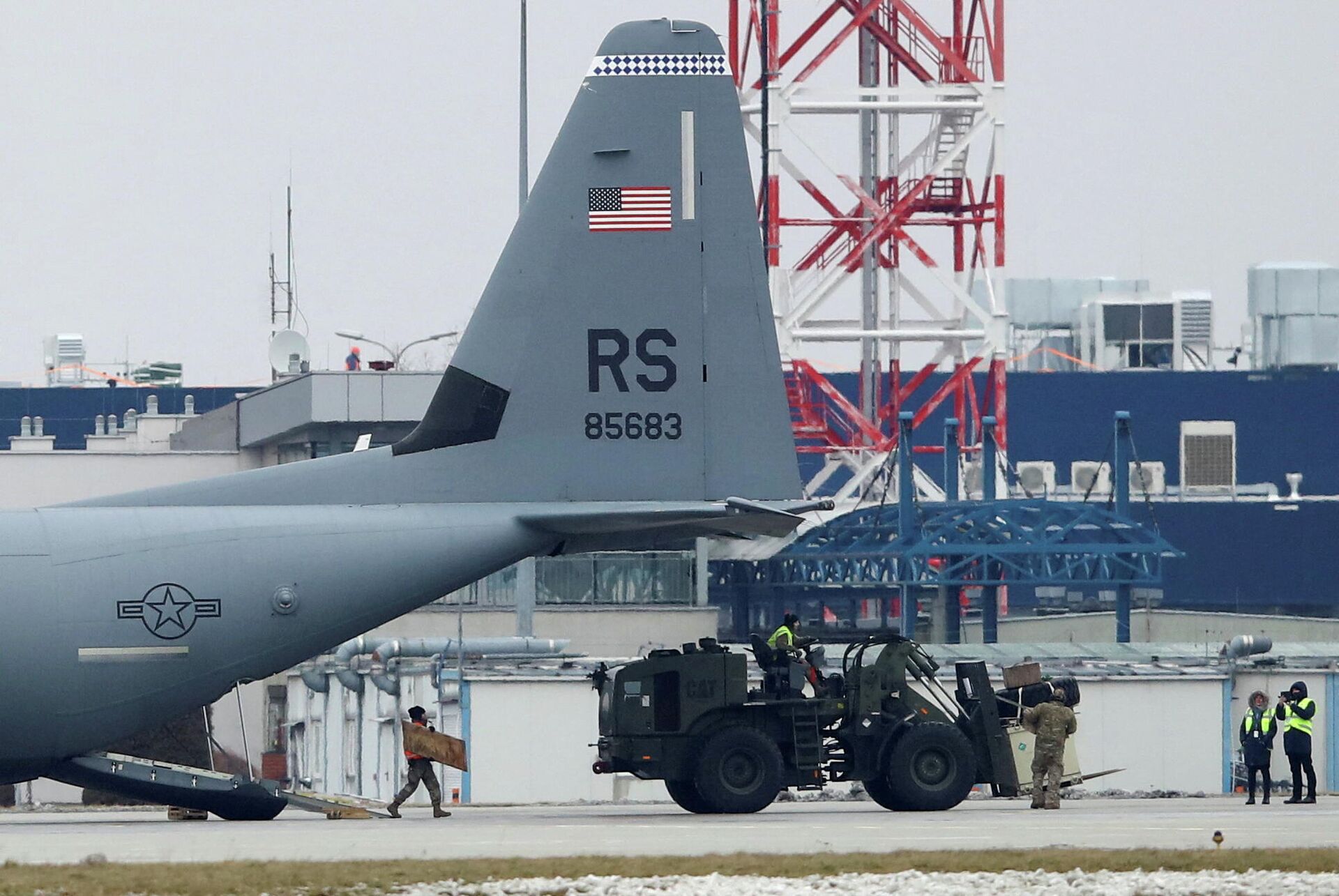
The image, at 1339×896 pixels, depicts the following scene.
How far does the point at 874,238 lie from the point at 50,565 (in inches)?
2490

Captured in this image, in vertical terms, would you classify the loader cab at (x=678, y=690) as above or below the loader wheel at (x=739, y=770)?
above

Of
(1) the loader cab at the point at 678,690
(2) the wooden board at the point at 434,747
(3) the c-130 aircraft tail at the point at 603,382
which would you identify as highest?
(3) the c-130 aircraft tail at the point at 603,382

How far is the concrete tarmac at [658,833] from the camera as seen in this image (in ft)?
73.2

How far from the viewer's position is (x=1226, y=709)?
138 feet

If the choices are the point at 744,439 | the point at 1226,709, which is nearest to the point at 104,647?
the point at 744,439

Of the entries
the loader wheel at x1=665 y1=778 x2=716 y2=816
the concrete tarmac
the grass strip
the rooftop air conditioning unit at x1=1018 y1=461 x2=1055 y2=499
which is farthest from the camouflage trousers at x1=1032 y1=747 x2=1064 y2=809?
the rooftop air conditioning unit at x1=1018 y1=461 x2=1055 y2=499

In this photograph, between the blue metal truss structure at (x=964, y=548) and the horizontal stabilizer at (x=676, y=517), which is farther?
the blue metal truss structure at (x=964, y=548)

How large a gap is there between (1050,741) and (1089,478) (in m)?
86.7

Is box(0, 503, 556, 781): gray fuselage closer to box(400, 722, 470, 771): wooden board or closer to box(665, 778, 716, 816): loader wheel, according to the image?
box(400, 722, 470, 771): wooden board

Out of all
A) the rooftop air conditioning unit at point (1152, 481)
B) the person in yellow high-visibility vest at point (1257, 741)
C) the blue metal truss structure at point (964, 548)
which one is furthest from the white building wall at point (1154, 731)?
the rooftop air conditioning unit at point (1152, 481)

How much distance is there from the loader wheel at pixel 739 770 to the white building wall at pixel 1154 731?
15.3 m

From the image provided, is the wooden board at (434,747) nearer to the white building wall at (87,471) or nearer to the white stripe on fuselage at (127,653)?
the white stripe on fuselage at (127,653)

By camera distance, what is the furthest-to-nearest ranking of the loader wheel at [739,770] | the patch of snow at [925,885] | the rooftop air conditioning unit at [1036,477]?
the rooftop air conditioning unit at [1036,477] → the loader wheel at [739,770] → the patch of snow at [925,885]

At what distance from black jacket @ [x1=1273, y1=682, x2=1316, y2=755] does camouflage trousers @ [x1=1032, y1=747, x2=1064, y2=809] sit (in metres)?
3.96
